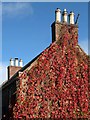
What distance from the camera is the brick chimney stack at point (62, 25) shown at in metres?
24.8

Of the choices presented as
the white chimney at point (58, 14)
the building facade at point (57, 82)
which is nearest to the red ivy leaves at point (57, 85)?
the building facade at point (57, 82)

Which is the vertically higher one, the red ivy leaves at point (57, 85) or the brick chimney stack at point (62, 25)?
the brick chimney stack at point (62, 25)

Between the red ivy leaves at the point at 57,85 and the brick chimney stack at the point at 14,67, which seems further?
the brick chimney stack at the point at 14,67

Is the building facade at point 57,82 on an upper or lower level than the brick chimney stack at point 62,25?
lower

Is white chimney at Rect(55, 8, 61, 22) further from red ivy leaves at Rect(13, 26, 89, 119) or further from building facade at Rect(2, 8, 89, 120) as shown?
red ivy leaves at Rect(13, 26, 89, 119)

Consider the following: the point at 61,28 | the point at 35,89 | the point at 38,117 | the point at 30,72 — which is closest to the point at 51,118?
the point at 38,117

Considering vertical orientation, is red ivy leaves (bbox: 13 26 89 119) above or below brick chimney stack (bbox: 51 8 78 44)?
below

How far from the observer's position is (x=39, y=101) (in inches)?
886

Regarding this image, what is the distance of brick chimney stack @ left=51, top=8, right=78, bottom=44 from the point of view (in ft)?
81.2

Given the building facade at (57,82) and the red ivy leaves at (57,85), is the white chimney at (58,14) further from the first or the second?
the red ivy leaves at (57,85)

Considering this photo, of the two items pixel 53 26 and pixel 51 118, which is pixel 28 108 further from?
pixel 53 26

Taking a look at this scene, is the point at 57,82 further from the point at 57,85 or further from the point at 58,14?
the point at 58,14

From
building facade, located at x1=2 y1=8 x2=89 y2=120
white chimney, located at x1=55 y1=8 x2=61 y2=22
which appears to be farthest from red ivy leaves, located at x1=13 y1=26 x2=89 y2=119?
white chimney, located at x1=55 y1=8 x2=61 y2=22

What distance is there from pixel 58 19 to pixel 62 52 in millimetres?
3145
